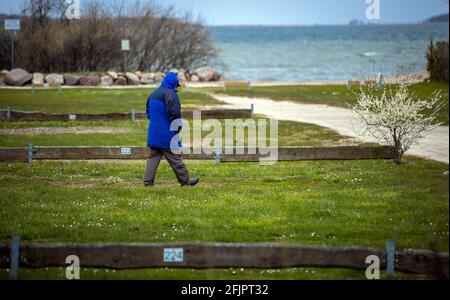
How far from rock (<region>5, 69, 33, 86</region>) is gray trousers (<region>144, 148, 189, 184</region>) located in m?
29.5

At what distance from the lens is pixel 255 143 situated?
2184 cm

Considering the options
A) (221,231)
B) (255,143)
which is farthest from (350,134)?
(221,231)

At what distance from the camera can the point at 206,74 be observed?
51.6m

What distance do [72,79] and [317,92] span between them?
1304 centimetres

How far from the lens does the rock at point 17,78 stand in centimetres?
4262

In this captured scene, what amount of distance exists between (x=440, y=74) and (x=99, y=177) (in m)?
28.1

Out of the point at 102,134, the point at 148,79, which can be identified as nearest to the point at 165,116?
the point at 102,134

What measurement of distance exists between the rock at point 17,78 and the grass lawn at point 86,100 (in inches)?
120

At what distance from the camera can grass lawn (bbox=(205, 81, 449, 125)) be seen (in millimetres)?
Result: 35719

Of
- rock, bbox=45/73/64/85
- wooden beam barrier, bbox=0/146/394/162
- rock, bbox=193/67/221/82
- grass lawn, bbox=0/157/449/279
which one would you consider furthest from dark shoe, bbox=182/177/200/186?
rock, bbox=193/67/221/82

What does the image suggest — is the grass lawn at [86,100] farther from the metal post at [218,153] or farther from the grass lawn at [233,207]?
the grass lawn at [233,207]

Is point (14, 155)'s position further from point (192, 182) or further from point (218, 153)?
point (192, 182)

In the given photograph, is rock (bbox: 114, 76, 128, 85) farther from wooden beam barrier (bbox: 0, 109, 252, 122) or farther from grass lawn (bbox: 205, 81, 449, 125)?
wooden beam barrier (bbox: 0, 109, 252, 122)

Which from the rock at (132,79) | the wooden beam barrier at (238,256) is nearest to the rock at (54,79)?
the rock at (132,79)
